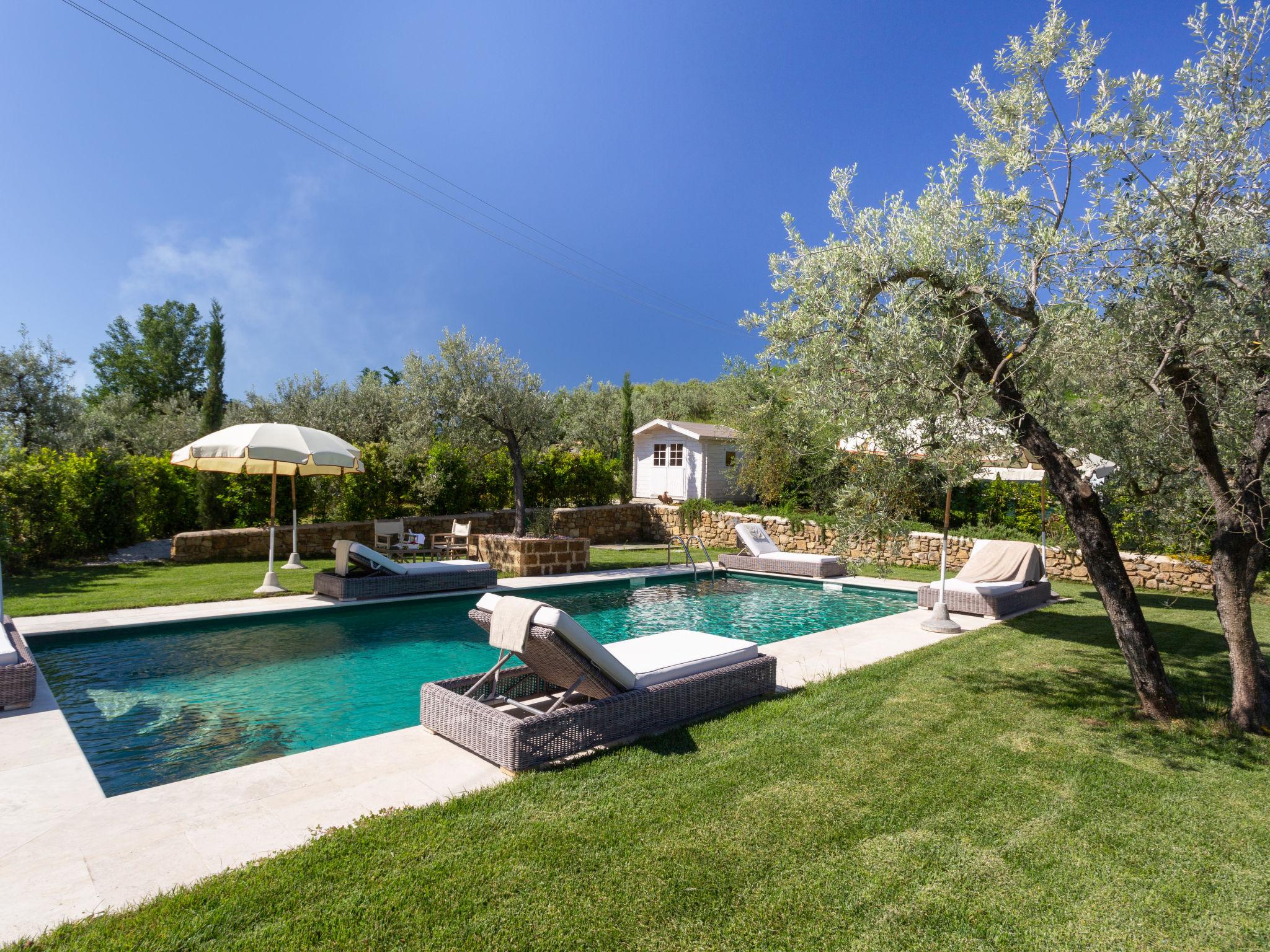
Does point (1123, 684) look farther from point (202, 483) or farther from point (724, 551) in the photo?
point (202, 483)

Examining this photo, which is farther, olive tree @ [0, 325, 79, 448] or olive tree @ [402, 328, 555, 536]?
olive tree @ [0, 325, 79, 448]

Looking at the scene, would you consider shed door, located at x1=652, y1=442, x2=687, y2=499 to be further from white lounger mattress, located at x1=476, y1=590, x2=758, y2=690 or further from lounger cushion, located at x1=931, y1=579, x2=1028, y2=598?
white lounger mattress, located at x1=476, y1=590, x2=758, y2=690

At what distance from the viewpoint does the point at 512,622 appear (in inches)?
156

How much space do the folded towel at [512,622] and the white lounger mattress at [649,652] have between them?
6 centimetres

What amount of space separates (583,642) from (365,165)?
77.9 feet

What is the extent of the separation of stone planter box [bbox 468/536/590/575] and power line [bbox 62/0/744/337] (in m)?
5.33

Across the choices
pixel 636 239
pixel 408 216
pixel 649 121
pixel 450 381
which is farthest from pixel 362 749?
pixel 636 239

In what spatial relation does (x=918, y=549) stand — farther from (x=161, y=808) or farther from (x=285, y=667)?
(x=161, y=808)

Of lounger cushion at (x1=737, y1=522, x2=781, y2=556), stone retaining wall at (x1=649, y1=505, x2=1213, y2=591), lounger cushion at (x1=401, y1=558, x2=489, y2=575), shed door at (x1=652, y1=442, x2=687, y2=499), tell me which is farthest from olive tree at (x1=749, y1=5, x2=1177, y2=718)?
shed door at (x1=652, y1=442, x2=687, y2=499)

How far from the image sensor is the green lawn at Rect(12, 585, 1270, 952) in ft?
7.58

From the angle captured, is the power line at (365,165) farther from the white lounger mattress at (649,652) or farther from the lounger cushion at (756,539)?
the white lounger mattress at (649,652)

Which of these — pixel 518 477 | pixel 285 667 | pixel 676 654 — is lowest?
pixel 285 667

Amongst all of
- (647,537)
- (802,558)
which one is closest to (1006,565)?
(802,558)

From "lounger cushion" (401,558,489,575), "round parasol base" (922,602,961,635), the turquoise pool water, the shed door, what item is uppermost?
the shed door
